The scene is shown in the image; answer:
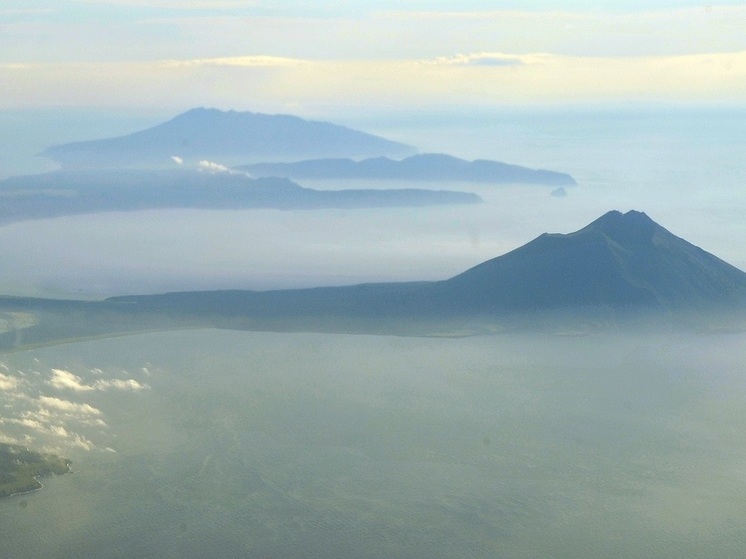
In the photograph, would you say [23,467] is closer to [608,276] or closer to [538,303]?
[538,303]

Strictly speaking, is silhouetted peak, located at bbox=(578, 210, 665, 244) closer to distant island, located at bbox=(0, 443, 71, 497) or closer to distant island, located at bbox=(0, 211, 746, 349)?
distant island, located at bbox=(0, 211, 746, 349)

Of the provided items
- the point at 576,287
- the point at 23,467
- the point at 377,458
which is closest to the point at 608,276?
the point at 576,287

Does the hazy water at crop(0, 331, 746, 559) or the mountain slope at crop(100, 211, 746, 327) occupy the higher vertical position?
the mountain slope at crop(100, 211, 746, 327)

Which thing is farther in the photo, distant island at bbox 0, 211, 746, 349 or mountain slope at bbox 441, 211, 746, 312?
mountain slope at bbox 441, 211, 746, 312

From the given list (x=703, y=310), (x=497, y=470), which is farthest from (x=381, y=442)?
(x=703, y=310)

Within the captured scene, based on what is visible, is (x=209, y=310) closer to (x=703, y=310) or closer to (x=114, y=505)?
(x=703, y=310)

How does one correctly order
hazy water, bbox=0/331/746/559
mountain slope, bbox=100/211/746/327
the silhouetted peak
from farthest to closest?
the silhouetted peak, mountain slope, bbox=100/211/746/327, hazy water, bbox=0/331/746/559

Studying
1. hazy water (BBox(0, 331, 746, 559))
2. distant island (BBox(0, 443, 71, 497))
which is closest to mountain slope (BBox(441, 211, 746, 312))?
hazy water (BBox(0, 331, 746, 559))
